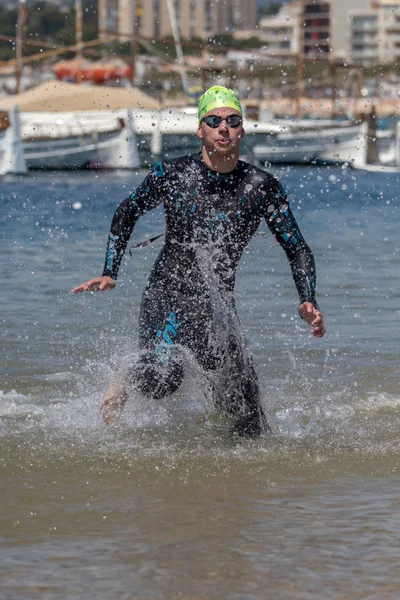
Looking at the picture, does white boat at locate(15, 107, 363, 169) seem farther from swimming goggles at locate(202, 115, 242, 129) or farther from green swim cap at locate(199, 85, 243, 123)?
swimming goggles at locate(202, 115, 242, 129)

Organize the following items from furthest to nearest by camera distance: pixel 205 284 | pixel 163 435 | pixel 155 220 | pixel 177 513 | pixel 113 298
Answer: pixel 155 220
pixel 113 298
pixel 163 435
pixel 205 284
pixel 177 513

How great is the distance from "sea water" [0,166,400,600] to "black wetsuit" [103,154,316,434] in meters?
0.18

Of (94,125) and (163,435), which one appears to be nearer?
(163,435)

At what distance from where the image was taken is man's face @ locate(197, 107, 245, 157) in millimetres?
5645

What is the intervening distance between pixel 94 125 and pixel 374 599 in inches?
1607

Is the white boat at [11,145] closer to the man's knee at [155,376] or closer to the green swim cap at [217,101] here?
the green swim cap at [217,101]

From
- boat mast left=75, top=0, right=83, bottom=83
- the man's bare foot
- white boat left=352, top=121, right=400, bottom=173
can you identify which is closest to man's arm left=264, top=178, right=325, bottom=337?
the man's bare foot

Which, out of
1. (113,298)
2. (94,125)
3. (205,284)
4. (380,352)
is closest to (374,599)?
(205,284)

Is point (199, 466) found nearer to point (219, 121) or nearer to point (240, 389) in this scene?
point (240, 389)

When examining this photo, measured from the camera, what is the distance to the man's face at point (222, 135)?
5645mm

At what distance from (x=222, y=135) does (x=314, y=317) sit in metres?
0.92

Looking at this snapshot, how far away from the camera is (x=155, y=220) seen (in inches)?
936

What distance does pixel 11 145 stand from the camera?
133ft

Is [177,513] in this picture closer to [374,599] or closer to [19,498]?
[19,498]
